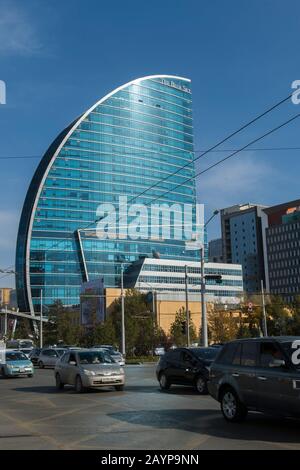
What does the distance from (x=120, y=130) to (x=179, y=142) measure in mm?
17245

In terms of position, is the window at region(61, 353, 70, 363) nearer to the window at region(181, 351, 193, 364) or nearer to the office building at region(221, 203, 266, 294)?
the window at region(181, 351, 193, 364)

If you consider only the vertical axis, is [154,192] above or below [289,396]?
above

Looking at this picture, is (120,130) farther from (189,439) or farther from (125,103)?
(189,439)

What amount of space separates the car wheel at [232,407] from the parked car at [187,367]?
6.53 meters

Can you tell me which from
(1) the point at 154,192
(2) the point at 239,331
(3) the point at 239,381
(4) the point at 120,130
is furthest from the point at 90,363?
(4) the point at 120,130

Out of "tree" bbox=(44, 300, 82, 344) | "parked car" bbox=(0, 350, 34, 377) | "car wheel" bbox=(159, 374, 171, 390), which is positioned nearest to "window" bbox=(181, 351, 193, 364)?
"car wheel" bbox=(159, 374, 171, 390)

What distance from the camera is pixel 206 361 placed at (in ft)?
62.7

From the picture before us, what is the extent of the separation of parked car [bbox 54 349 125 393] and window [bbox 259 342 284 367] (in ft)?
32.4

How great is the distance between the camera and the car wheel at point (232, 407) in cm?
1172

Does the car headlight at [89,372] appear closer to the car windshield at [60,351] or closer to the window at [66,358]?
the window at [66,358]

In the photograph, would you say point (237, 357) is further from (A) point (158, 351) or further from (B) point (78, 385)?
(A) point (158, 351)

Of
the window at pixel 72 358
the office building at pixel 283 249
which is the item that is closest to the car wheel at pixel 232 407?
the window at pixel 72 358

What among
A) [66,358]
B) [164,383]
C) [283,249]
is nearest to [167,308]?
[283,249]

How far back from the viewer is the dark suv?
10.4 meters
